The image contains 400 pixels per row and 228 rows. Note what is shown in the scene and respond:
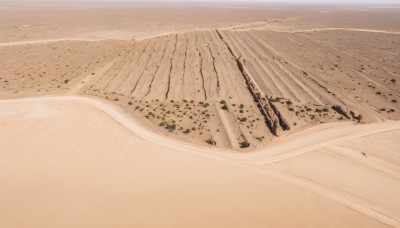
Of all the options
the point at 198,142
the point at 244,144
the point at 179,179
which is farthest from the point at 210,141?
the point at 179,179

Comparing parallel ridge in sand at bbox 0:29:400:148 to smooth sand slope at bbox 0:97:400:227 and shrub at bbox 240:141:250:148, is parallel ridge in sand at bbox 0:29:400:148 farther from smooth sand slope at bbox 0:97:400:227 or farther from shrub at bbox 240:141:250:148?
smooth sand slope at bbox 0:97:400:227

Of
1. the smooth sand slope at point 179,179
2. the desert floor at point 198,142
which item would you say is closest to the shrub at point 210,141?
the desert floor at point 198,142

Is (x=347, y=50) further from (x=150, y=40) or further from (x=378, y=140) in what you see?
(x=378, y=140)

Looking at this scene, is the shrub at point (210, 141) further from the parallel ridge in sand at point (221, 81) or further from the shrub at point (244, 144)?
the shrub at point (244, 144)

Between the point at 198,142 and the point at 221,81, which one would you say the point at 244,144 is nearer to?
the point at 198,142

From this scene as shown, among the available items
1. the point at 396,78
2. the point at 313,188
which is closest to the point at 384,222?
the point at 313,188
